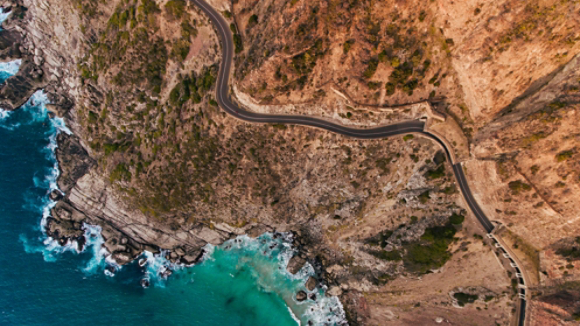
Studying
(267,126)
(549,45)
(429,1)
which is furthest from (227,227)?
(549,45)

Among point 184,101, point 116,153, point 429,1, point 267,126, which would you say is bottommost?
point 116,153

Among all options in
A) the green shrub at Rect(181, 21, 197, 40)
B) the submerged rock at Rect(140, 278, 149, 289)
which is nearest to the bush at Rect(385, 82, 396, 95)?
the green shrub at Rect(181, 21, 197, 40)

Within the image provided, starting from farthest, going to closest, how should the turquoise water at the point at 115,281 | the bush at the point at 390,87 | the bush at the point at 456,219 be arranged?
the turquoise water at the point at 115,281, the bush at the point at 456,219, the bush at the point at 390,87

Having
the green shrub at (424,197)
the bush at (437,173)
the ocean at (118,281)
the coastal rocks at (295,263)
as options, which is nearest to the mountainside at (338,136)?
the green shrub at (424,197)

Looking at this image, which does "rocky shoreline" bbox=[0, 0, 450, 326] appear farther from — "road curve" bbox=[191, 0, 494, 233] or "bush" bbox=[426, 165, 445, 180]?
"bush" bbox=[426, 165, 445, 180]

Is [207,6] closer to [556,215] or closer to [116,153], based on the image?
[116,153]

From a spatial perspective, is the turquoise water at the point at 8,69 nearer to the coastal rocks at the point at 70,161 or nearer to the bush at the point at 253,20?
the coastal rocks at the point at 70,161
